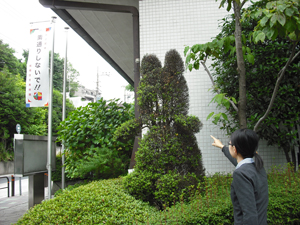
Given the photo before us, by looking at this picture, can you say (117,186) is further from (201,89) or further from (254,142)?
(201,89)

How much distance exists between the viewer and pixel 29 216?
3.70 m

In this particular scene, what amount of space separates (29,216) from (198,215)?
254cm

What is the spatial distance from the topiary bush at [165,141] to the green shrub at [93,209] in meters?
0.32

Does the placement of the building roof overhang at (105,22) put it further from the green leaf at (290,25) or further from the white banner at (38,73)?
the green leaf at (290,25)

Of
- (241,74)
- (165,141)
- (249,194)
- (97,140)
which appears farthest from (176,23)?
(249,194)

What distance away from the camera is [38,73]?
625 cm

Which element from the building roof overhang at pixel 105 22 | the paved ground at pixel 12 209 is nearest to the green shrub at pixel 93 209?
the paved ground at pixel 12 209

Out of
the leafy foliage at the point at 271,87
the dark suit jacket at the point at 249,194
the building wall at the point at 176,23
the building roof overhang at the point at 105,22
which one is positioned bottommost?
the dark suit jacket at the point at 249,194

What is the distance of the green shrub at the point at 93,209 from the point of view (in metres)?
3.29

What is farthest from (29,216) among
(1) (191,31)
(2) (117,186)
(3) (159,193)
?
(1) (191,31)

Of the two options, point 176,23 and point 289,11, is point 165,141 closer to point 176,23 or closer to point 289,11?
point 289,11

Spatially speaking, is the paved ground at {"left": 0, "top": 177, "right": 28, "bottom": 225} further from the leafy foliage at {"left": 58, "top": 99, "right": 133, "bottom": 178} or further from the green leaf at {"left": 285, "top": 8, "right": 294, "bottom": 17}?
the green leaf at {"left": 285, "top": 8, "right": 294, "bottom": 17}

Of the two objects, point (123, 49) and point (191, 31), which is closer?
point (191, 31)

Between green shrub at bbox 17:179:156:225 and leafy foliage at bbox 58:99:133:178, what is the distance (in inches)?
78.7
